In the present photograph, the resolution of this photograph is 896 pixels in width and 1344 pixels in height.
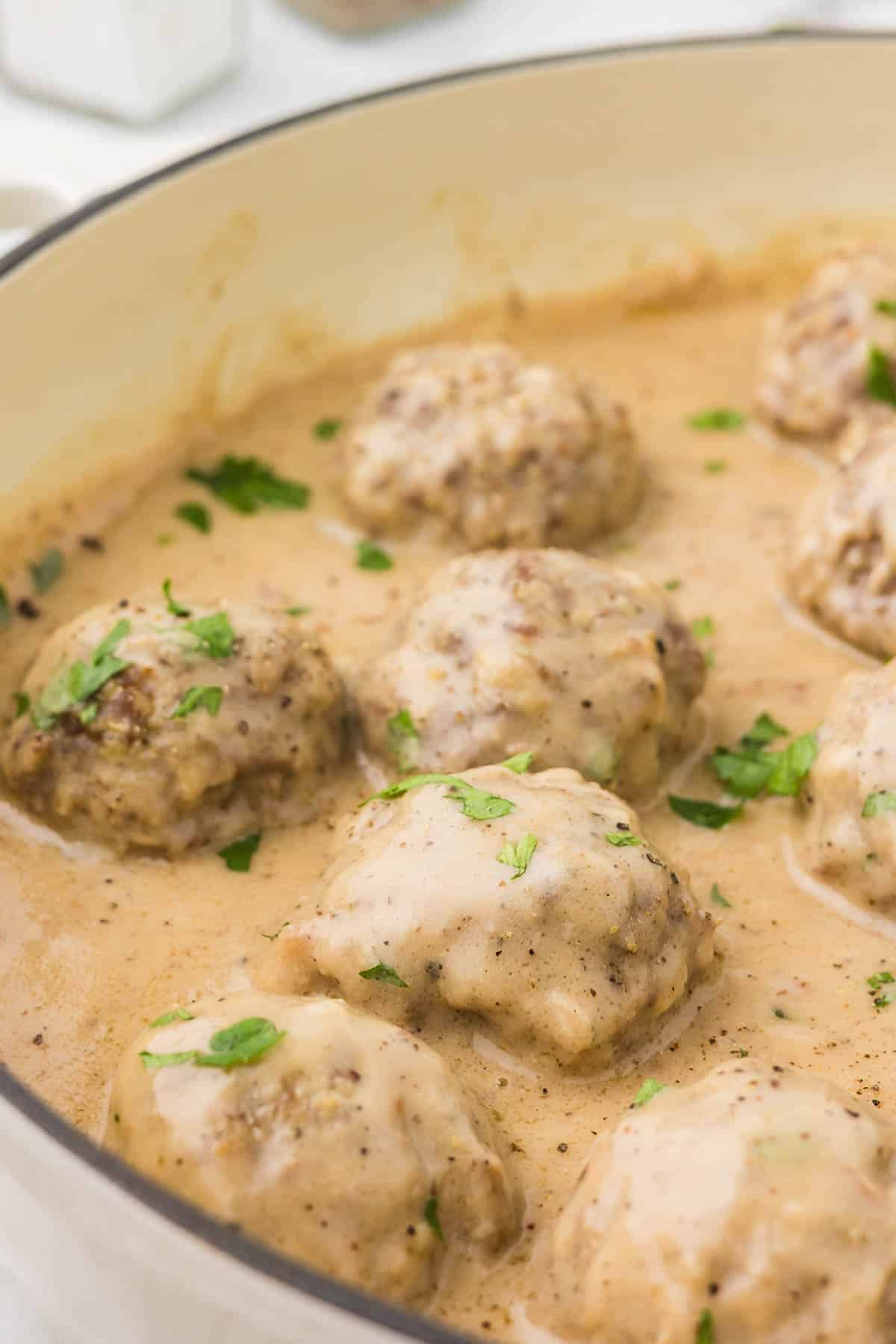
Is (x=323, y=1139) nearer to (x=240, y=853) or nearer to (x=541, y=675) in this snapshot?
(x=240, y=853)

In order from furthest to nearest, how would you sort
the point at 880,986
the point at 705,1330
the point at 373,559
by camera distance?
the point at 373,559, the point at 880,986, the point at 705,1330

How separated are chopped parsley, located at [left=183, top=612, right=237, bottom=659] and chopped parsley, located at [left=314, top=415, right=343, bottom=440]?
4.01 ft

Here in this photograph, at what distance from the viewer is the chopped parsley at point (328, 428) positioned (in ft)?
15.1

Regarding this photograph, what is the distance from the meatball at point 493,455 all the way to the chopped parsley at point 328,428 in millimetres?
319

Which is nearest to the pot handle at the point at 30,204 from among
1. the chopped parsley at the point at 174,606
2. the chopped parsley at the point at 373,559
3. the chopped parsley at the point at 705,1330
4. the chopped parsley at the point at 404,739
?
the chopped parsley at the point at 373,559

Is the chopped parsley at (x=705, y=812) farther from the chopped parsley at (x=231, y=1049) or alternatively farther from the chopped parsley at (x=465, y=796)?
the chopped parsley at (x=231, y=1049)

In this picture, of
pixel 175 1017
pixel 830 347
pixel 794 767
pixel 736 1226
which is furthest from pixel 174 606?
Answer: pixel 830 347

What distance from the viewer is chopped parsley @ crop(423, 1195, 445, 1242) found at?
8.54ft

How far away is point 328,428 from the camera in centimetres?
463

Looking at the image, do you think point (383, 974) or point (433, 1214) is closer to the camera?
point (433, 1214)

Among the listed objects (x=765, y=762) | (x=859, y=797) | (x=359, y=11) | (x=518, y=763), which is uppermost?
(x=359, y=11)

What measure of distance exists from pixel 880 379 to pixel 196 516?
5.52ft

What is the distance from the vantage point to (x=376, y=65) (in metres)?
6.06

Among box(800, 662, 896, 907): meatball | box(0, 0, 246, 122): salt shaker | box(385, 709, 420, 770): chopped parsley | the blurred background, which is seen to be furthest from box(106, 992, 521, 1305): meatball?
box(0, 0, 246, 122): salt shaker
